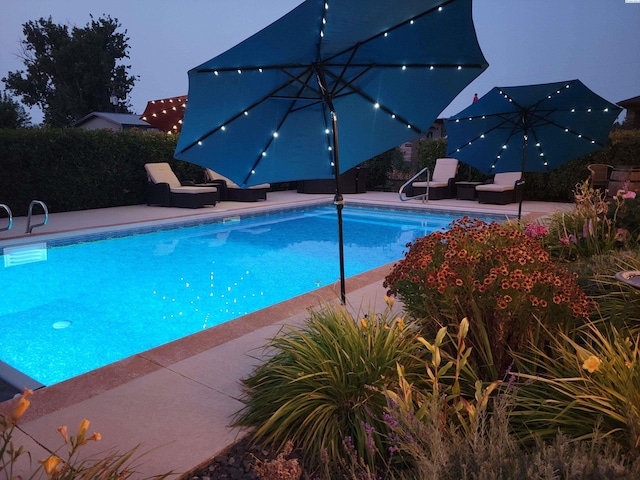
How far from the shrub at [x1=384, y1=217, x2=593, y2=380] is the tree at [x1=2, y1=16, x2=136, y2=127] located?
40403 millimetres

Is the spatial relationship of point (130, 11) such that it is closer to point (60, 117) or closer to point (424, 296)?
point (60, 117)

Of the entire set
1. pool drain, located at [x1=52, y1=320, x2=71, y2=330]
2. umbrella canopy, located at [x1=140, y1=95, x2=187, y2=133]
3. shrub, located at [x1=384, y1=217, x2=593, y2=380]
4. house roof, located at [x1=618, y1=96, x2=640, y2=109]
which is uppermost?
house roof, located at [x1=618, y1=96, x2=640, y2=109]

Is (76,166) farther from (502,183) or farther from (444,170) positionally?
(502,183)

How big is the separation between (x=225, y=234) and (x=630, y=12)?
70.3 m

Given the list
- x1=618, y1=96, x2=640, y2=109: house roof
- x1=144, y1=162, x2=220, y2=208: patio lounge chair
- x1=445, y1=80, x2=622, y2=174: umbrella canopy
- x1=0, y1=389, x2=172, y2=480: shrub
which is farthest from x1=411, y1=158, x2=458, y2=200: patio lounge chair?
x1=0, y1=389, x2=172, y2=480: shrub

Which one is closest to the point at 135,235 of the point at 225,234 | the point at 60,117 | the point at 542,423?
the point at 225,234

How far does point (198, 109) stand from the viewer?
344cm

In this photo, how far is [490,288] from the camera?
2.43 m

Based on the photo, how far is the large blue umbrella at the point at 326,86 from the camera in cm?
313

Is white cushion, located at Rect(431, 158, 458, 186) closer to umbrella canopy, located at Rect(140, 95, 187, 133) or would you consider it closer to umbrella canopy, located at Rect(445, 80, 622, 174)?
umbrella canopy, located at Rect(445, 80, 622, 174)

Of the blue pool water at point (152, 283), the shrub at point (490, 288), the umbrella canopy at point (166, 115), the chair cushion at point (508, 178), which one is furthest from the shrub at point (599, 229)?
the umbrella canopy at point (166, 115)

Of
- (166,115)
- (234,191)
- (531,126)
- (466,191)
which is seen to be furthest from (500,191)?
(166,115)

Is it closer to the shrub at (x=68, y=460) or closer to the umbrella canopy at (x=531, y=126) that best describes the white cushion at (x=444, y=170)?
the umbrella canopy at (x=531, y=126)

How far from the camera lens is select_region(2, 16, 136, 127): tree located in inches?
1484
